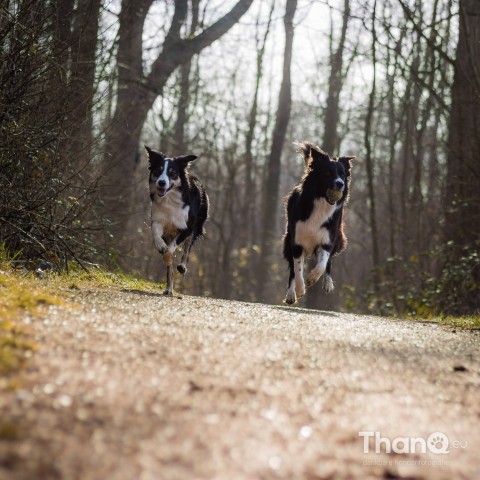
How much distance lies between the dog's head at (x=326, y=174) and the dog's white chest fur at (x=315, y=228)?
0.13 m

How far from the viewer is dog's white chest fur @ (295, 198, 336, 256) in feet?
32.3

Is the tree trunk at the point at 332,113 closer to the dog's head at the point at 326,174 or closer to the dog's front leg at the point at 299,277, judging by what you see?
the dog's front leg at the point at 299,277

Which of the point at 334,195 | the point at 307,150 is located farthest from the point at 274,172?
the point at 334,195

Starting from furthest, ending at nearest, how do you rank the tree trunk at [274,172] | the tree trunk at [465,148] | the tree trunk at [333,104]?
the tree trunk at [274,172] < the tree trunk at [333,104] < the tree trunk at [465,148]

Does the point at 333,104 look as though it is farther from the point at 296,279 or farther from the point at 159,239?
the point at 159,239

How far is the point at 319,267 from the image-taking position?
9664 mm

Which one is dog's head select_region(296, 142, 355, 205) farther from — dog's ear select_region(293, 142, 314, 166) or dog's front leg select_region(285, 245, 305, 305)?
dog's front leg select_region(285, 245, 305, 305)

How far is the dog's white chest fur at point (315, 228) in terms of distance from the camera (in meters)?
9.84

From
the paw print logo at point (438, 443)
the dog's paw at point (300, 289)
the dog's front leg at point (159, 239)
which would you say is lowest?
the paw print logo at point (438, 443)

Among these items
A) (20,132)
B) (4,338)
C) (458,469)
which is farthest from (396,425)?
(20,132)

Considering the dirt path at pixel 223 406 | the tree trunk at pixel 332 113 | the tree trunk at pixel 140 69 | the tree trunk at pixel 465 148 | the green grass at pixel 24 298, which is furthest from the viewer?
the tree trunk at pixel 332 113

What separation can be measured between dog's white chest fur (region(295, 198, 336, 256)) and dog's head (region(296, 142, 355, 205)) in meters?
0.13

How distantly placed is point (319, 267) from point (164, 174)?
2.34 metres

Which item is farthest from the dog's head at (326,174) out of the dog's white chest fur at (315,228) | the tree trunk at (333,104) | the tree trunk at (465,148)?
the tree trunk at (333,104)
